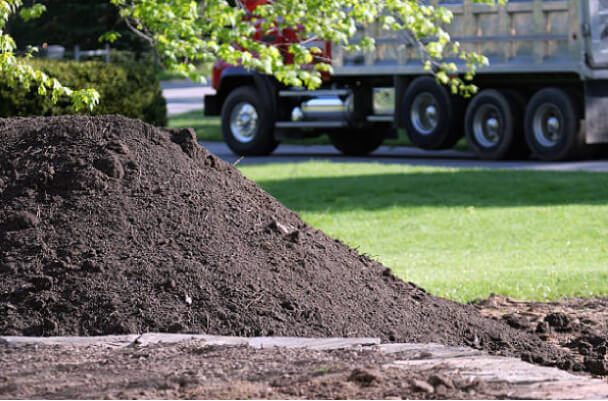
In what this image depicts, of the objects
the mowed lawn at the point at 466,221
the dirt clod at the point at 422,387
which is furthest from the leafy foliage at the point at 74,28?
the dirt clod at the point at 422,387

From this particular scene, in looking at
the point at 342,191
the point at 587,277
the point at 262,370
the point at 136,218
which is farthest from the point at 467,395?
the point at 342,191

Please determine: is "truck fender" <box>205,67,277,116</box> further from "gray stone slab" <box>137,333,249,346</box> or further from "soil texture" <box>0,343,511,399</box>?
"soil texture" <box>0,343,511,399</box>

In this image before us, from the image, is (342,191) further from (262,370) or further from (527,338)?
(262,370)

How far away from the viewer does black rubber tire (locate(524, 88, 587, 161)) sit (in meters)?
18.1

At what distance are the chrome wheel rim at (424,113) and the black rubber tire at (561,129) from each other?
2.11 m

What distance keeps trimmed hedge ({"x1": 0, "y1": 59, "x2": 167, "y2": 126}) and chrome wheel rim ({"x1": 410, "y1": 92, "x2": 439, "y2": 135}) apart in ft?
14.8

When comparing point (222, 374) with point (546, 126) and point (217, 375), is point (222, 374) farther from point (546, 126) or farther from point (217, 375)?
point (546, 126)

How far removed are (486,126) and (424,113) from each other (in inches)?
53.3

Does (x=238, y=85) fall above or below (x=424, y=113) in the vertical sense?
above

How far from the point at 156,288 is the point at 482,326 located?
6.50ft

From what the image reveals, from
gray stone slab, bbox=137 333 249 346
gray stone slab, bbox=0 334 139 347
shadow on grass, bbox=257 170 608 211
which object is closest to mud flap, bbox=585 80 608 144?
shadow on grass, bbox=257 170 608 211

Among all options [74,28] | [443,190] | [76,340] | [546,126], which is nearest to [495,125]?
[546,126]

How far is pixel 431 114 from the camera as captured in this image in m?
20.6

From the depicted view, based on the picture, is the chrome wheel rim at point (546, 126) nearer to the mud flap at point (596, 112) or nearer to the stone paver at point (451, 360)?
the mud flap at point (596, 112)
